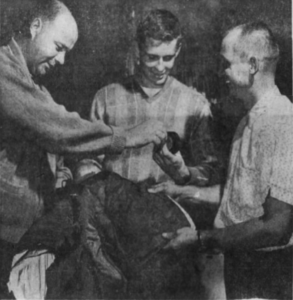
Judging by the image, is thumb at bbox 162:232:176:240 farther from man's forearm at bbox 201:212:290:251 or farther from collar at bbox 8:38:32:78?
collar at bbox 8:38:32:78

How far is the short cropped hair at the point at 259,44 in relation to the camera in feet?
16.9

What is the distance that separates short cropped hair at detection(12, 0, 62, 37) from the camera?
5199mm

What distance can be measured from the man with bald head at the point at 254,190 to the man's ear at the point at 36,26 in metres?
1.25

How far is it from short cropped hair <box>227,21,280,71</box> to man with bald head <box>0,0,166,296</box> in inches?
32.5

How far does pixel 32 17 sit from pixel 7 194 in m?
1.28

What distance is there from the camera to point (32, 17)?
17.1 ft

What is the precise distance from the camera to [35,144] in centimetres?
506

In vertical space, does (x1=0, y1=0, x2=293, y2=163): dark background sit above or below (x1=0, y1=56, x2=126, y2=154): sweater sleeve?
above

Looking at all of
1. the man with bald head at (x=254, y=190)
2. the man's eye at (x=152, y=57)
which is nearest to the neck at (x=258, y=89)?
the man with bald head at (x=254, y=190)

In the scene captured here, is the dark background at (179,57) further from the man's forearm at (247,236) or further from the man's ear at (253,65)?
the man's forearm at (247,236)

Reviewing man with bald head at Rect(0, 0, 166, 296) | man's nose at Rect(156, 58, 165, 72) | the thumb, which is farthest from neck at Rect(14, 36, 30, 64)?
the thumb

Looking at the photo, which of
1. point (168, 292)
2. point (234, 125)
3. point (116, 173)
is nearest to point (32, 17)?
point (116, 173)

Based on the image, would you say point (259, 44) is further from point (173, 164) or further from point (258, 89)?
point (173, 164)

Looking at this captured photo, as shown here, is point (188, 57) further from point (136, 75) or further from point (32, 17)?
point (32, 17)
